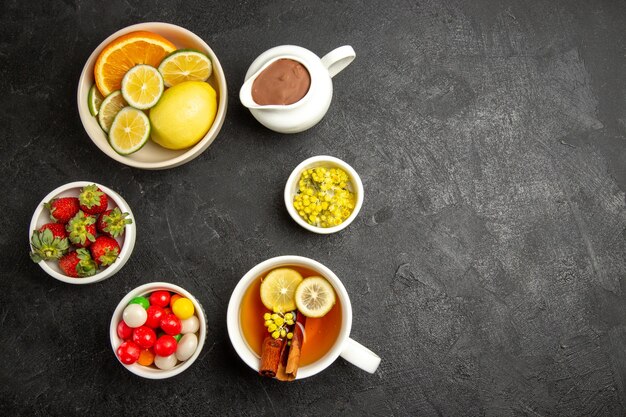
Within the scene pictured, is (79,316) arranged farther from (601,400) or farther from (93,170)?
(601,400)

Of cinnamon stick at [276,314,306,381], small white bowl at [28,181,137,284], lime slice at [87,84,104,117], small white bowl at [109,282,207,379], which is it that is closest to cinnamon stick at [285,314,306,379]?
cinnamon stick at [276,314,306,381]

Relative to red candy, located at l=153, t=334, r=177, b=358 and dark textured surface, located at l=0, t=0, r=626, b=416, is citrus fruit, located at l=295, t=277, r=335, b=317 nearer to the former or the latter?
dark textured surface, located at l=0, t=0, r=626, b=416

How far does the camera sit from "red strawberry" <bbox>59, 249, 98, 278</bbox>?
1.32 m

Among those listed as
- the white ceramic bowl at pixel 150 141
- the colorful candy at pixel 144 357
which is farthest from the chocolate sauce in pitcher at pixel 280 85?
the colorful candy at pixel 144 357

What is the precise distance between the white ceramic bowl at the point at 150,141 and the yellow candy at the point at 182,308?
1.11 ft

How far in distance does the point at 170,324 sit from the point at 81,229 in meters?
0.32

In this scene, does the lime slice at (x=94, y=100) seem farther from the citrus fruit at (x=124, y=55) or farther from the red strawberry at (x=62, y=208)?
the red strawberry at (x=62, y=208)

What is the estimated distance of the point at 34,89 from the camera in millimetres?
1508

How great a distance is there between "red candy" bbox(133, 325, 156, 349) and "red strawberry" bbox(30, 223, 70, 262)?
10.8 inches

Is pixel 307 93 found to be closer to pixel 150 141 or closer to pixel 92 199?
pixel 150 141

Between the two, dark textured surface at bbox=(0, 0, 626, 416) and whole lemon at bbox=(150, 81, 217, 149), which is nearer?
whole lemon at bbox=(150, 81, 217, 149)

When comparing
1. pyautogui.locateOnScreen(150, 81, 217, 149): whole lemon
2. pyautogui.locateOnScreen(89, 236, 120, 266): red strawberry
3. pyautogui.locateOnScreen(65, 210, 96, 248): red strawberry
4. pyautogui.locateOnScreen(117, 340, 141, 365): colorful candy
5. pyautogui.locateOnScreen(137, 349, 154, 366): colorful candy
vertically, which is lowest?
pyautogui.locateOnScreen(137, 349, 154, 366): colorful candy

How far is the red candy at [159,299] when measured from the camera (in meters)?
1.35

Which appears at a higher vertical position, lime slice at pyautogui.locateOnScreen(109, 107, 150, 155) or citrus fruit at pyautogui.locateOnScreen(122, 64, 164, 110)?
citrus fruit at pyautogui.locateOnScreen(122, 64, 164, 110)
